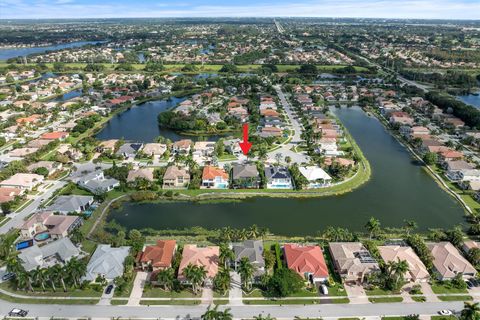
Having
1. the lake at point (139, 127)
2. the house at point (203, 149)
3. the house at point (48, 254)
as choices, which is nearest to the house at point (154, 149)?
the house at point (203, 149)

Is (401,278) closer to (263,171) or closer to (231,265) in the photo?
(231,265)

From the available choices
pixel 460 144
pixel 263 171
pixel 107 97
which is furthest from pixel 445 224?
pixel 107 97

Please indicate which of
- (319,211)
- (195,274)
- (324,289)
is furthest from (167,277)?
(319,211)

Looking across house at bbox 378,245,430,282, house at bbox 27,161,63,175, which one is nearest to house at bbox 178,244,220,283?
house at bbox 378,245,430,282

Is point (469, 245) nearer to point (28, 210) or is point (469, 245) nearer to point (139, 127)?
point (28, 210)

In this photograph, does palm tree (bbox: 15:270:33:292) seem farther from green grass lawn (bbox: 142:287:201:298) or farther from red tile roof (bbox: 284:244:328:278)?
red tile roof (bbox: 284:244:328:278)

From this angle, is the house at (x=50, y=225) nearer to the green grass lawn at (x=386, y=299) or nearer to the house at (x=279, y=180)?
the house at (x=279, y=180)
